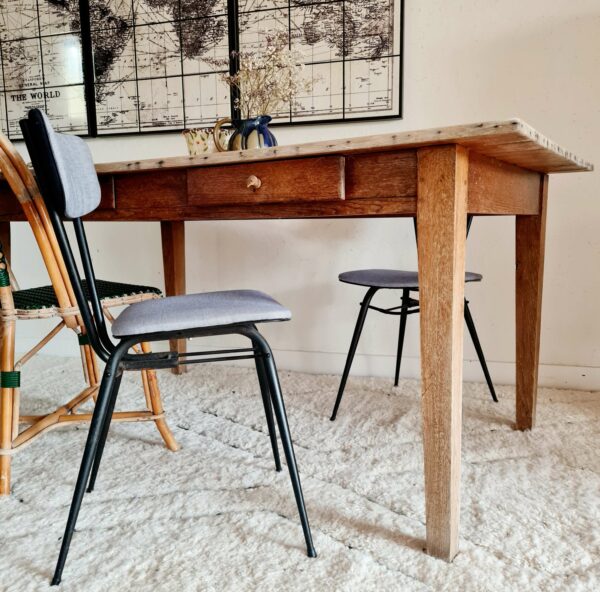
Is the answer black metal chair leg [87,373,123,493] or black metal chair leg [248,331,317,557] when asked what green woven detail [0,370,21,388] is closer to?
black metal chair leg [87,373,123,493]

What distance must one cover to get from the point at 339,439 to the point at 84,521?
2.40 feet

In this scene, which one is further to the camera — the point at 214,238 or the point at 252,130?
the point at 214,238

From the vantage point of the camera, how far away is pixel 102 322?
3.53 ft

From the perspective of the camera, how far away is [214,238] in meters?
2.47

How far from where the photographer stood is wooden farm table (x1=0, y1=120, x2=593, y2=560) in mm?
949

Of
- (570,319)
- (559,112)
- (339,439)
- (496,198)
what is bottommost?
(339,439)

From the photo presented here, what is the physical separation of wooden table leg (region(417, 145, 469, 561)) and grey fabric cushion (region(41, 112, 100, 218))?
63cm

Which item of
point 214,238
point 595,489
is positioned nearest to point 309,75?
point 214,238

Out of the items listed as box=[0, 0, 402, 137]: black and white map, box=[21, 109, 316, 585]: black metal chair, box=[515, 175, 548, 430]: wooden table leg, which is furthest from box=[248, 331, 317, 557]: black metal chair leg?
box=[0, 0, 402, 137]: black and white map

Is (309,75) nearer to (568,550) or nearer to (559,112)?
A: (559,112)

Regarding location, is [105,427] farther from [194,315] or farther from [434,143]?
[434,143]

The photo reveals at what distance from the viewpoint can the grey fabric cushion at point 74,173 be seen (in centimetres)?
92

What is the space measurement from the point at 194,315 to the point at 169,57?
1.82 m

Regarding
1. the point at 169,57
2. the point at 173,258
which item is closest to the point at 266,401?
the point at 173,258
